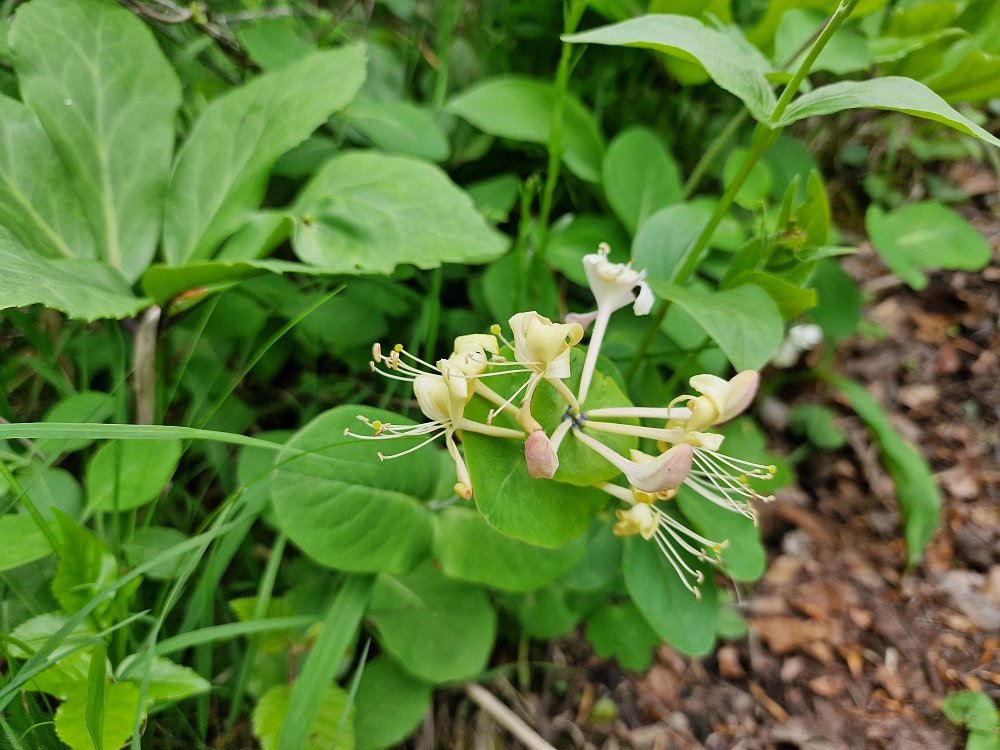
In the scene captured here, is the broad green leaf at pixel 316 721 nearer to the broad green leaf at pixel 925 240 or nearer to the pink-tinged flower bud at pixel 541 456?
the pink-tinged flower bud at pixel 541 456

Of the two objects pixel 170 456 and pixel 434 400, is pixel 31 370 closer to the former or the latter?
pixel 170 456

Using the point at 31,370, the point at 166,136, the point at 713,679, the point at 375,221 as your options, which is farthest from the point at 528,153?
the point at 713,679

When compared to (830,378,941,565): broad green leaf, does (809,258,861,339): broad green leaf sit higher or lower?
higher

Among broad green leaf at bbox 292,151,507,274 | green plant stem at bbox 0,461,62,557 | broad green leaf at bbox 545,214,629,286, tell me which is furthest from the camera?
broad green leaf at bbox 545,214,629,286

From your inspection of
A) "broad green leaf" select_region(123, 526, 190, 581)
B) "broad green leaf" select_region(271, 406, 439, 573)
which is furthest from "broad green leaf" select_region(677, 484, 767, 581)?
"broad green leaf" select_region(123, 526, 190, 581)

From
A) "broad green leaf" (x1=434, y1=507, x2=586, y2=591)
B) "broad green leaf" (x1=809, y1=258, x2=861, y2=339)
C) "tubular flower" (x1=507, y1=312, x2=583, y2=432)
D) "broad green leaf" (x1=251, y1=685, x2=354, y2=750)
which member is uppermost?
"tubular flower" (x1=507, y1=312, x2=583, y2=432)

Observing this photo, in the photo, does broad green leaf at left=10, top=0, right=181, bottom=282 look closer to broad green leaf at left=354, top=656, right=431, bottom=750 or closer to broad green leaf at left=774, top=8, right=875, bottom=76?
broad green leaf at left=354, top=656, right=431, bottom=750

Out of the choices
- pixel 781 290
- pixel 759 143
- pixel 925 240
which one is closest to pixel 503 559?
pixel 781 290
